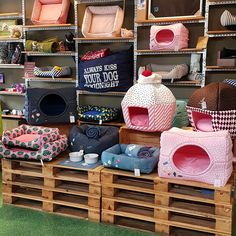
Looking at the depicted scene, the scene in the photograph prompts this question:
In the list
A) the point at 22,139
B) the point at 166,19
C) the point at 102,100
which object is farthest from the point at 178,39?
the point at 22,139

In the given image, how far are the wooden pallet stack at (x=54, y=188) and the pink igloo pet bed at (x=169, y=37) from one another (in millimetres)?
1850

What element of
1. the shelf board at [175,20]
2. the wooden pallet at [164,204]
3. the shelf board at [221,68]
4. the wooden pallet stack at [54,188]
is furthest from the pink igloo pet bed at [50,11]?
the wooden pallet at [164,204]

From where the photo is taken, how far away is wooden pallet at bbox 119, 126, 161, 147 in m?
3.07

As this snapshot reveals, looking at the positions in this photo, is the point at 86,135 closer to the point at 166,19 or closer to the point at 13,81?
the point at 166,19

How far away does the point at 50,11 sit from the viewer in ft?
15.5

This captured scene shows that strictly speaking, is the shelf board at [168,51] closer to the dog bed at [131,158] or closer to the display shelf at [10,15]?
the dog bed at [131,158]

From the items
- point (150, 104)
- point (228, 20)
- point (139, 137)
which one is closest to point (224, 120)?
point (150, 104)

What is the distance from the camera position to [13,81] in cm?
532

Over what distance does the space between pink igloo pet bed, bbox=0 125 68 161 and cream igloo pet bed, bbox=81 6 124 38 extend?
1810mm

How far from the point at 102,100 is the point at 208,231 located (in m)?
2.75

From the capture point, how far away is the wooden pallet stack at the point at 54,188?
273cm

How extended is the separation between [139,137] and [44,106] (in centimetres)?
111

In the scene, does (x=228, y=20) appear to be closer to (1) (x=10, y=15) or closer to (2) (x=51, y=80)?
(2) (x=51, y=80)

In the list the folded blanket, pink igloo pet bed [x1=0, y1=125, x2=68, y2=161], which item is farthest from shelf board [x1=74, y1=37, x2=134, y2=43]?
pink igloo pet bed [x1=0, y1=125, x2=68, y2=161]
